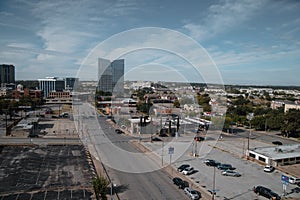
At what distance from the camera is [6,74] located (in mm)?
29281

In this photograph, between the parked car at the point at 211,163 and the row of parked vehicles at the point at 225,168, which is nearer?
the row of parked vehicles at the point at 225,168

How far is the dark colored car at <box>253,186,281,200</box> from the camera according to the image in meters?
3.76

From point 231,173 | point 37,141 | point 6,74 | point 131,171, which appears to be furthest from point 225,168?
point 6,74

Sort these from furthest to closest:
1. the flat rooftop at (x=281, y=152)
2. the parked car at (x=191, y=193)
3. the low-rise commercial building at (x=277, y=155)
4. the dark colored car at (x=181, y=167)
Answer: the flat rooftop at (x=281, y=152), the low-rise commercial building at (x=277, y=155), the dark colored car at (x=181, y=167), the parked car at (x=191, y=193)

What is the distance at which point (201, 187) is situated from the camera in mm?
4141

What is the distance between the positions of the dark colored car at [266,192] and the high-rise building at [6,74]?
99.1ft

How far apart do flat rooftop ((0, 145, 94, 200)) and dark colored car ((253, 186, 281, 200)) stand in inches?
104

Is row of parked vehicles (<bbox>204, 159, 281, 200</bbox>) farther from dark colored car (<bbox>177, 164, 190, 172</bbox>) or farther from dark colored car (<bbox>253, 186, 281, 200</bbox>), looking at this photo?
dark colored car (<bbox>177, 164, 190, 172</bbox>)

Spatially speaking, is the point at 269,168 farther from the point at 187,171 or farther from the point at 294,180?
the point at 187,171

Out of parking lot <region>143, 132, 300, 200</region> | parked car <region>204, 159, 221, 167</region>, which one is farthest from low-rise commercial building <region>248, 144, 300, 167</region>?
parked car <region>204, 159, 221, 167</region>

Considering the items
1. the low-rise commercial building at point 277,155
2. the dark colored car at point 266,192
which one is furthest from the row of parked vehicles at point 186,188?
the low-rise commercial building at point 277,155

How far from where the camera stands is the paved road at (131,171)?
3.86 m

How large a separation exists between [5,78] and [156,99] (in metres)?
22.9

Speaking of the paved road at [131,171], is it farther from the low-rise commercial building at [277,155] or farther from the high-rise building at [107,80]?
the high-rise building at [107,80]
